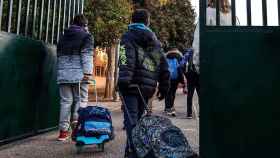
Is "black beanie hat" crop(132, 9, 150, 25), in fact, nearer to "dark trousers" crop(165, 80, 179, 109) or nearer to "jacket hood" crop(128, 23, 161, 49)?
"jacket hood" crop(128, 23, 161, 49)

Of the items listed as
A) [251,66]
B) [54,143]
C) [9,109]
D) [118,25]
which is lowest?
[54,143]

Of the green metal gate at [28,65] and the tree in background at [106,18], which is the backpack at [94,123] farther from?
the tree in background at [106,18]

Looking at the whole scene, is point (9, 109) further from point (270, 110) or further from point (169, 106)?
point (169, 106)

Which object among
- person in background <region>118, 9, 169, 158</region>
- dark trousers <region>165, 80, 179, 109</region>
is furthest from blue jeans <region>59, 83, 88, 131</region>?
dark trousers <region>165, 80, 179, 109</region>

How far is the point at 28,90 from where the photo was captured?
809cm

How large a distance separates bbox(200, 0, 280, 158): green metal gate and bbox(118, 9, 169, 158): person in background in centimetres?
117

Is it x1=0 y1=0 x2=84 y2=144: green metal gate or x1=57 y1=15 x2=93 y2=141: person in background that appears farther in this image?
x1=57 y1=15 x2=93 y2=141: person in background

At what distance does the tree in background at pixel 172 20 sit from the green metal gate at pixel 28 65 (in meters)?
18.8

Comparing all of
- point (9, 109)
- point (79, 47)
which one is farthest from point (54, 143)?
point (79, 47)

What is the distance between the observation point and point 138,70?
590 centimetres

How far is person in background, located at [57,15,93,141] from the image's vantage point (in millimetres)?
7969

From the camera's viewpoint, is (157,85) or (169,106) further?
(169,106)

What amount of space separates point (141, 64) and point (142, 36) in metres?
0.33

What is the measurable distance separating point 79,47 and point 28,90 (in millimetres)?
1024
